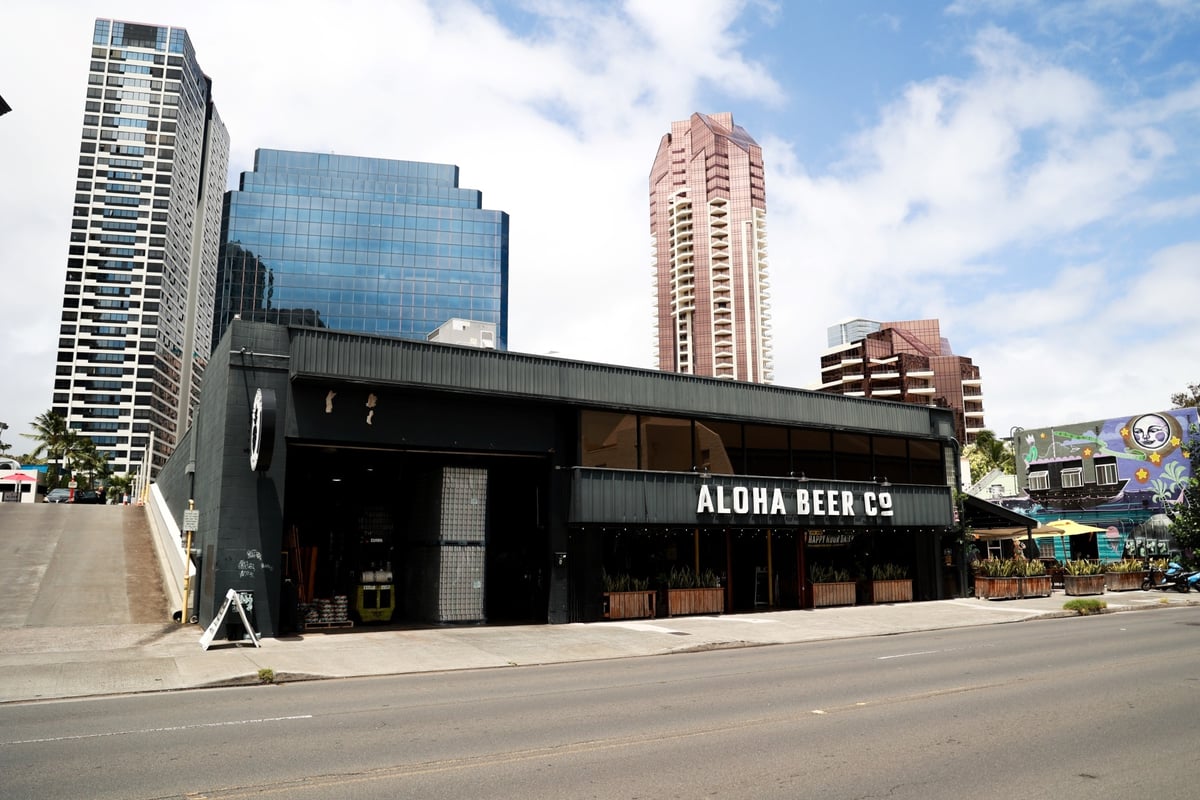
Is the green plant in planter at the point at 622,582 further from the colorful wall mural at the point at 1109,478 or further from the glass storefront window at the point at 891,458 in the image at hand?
the colorful wall mural at the point at 1109,478

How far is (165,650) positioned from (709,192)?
508 ft

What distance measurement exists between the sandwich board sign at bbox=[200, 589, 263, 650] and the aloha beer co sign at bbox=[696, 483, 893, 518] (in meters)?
13.0

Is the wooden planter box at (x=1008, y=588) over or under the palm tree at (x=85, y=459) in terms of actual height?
under

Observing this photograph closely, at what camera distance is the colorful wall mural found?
163 ft

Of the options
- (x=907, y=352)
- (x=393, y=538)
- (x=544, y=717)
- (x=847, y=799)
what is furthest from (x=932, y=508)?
(x=907, y=352)

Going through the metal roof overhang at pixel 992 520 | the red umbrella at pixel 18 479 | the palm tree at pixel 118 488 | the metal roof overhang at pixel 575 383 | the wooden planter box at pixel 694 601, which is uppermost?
the palm tree at pixel 118 488

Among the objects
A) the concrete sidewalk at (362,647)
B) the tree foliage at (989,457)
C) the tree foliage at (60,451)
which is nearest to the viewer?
the concrete sidewalk at (362,647)

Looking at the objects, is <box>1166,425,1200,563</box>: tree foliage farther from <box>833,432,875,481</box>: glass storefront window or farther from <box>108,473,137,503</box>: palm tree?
<box>108,473,137,503</box>: palm tree

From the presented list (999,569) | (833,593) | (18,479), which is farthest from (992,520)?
(18,479)

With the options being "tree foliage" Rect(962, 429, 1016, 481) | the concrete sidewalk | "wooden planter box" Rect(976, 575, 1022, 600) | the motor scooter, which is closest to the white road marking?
the concrete sidewalk

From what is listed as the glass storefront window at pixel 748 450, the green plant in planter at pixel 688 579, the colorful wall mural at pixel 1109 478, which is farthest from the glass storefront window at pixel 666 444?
the colorful wall mural at pixel 1109 478

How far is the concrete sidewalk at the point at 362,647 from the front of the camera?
1410cm

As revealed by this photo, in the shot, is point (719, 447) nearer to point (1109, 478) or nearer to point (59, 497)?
point (1109, 478)

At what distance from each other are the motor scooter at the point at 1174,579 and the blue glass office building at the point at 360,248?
399 ft
